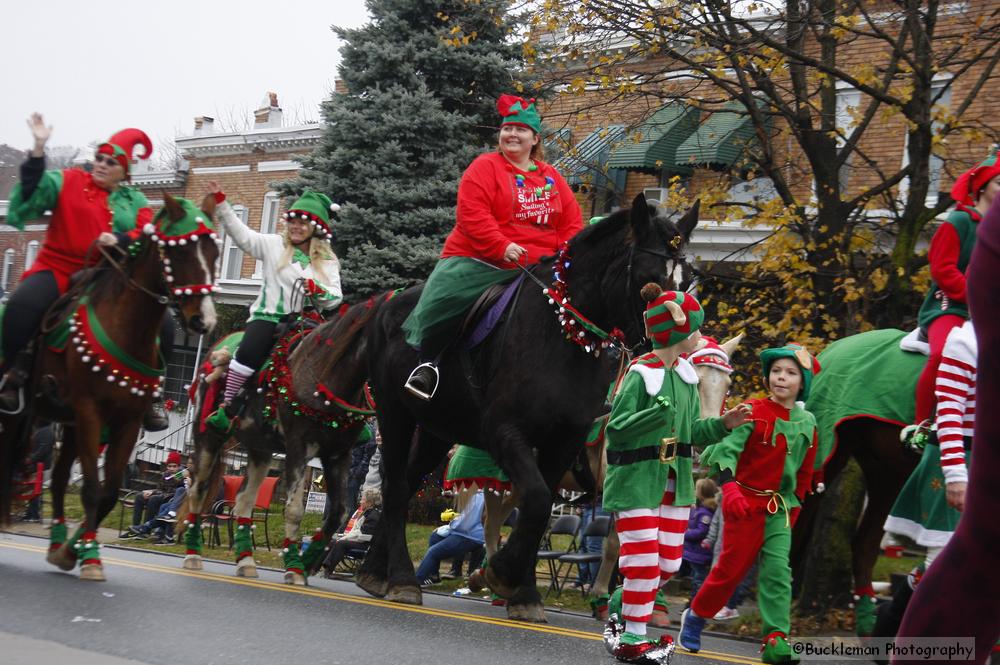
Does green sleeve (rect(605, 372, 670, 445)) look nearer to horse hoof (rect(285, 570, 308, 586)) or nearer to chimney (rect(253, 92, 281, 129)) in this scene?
horse hoof (rect(285, 570, 308, 586))

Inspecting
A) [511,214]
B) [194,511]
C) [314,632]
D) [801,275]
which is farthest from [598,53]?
[314,632]

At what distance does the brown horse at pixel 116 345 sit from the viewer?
328 inches

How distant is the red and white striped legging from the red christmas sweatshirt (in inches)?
98.3

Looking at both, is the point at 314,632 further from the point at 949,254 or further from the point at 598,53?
the point at 598,53

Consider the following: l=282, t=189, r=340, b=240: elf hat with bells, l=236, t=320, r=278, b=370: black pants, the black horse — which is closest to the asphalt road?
the black horse

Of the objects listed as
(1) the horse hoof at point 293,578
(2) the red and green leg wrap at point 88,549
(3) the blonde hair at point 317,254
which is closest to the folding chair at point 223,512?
(3) the blonde hair at point 317,254

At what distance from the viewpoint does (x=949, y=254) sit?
7.13 meters

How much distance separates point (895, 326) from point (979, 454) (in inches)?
397

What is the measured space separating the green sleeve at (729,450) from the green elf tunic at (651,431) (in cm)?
29

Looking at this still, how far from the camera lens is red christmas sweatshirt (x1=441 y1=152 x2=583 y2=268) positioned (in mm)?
8414

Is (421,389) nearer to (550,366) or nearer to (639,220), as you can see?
(550,366)

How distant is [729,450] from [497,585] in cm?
163

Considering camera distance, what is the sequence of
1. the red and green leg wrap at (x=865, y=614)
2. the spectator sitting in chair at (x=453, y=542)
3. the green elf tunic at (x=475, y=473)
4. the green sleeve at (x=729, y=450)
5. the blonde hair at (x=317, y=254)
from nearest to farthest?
the green sleeve at (x=729, y=450) → the red and green leg wrap at (x=865, y=614) → the green elf tunic at (x=475, y=473) → the blonde hair at (x=317, y=254) → the spectator sitting in chair at (x=453, y=542)

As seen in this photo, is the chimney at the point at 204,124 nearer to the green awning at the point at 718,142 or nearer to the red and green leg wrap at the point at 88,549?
the green awning at the point at 718,142
